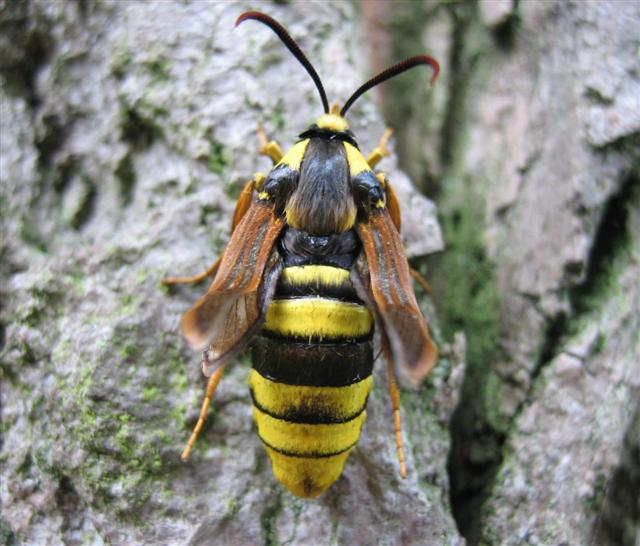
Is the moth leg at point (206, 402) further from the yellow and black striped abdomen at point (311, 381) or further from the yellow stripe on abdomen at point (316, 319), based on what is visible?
the yellow stripe on abdomen at point (316, 319)

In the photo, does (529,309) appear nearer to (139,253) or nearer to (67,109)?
(139,253)

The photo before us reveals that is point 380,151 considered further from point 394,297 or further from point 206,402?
point 206,402

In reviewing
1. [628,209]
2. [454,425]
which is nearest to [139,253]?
[454,425]

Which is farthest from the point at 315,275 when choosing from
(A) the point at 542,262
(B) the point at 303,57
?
(A) the point at 542,262

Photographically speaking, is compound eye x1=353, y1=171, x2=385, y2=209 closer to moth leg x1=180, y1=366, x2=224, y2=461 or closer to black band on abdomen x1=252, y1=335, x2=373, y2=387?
black band on abdomen x1=252, y1=335, x2=373, y2=387

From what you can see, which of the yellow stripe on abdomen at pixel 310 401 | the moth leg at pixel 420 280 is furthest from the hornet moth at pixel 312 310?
the moth leg at pixel 420 280
